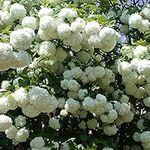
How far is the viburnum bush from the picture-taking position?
16.0 feet

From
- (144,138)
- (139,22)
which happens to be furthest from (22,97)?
(139,22)

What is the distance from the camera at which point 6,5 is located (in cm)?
539

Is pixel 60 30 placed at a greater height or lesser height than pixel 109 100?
greater

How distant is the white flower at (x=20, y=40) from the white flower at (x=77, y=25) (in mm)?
977

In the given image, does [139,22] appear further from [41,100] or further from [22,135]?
[41,100]

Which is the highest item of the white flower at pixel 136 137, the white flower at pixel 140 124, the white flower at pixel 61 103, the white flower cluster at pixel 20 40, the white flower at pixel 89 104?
the white flower cluster at pixel 20 40

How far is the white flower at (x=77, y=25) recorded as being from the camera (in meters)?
4.88

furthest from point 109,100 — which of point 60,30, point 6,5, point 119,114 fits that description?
point 6,5

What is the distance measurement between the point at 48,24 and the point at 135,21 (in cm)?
115

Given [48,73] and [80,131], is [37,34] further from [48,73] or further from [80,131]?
[80,131]

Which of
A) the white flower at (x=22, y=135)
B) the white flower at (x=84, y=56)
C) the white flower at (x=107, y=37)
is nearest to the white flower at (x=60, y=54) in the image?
the white flower at (x=84, y=56)

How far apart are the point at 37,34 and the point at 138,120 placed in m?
1.41

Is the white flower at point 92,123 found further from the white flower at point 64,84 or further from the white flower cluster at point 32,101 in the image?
the white flower cluster at point 32,101

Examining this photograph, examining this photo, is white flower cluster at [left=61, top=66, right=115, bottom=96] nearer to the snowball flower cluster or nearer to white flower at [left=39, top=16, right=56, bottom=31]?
white flower at [left=39, top=16, right=56, bottom=31]
